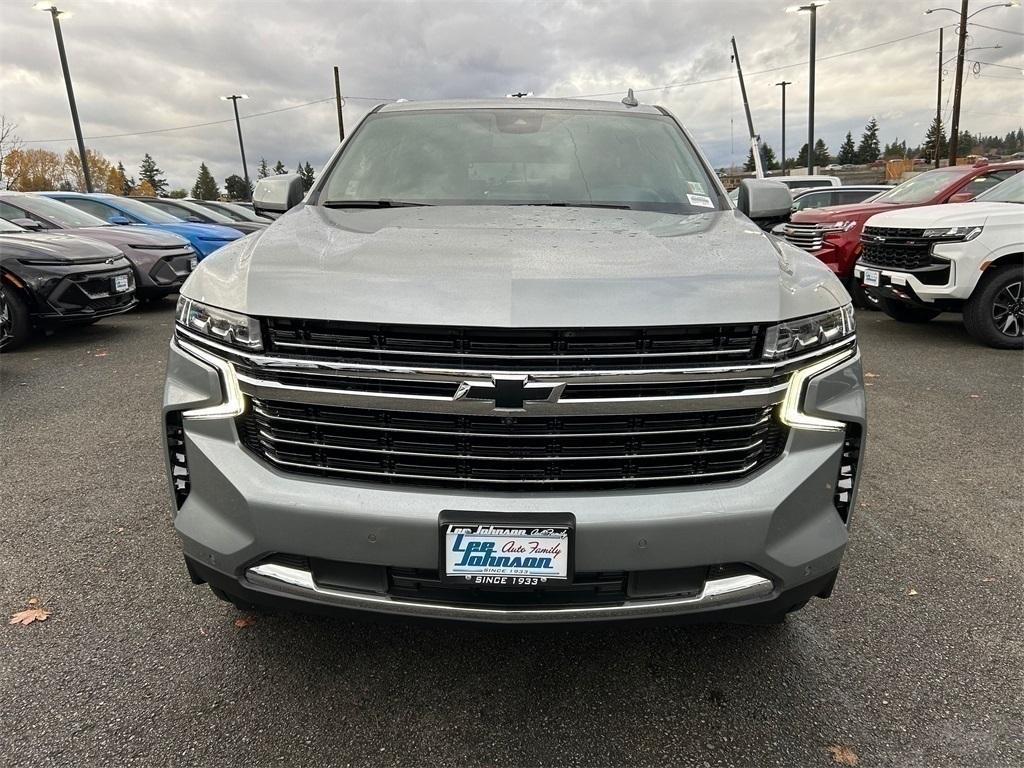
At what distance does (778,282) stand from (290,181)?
8.04 ft

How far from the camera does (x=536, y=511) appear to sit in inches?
69.9

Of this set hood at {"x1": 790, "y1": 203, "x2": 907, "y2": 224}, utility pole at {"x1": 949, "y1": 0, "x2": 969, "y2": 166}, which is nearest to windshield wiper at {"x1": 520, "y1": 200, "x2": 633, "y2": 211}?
hood at {"x1": 790, "y1": 203, "x2": 907, "y2": 224}

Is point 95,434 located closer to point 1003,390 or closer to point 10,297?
point 10,297

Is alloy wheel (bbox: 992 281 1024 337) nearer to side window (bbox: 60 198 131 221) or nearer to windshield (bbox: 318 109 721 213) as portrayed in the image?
windshield (bbox: 318 109 721 213)

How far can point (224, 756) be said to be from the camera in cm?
194

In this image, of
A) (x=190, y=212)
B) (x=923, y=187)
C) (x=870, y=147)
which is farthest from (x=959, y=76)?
(x=870, y=147)

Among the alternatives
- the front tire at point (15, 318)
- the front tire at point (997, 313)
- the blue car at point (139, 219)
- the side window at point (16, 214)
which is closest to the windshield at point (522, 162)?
the front tire at point (997, 313)

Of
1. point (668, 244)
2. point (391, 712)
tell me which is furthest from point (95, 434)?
point (668, 244)

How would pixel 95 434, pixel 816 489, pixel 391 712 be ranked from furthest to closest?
pixel 95 434 < pixel 391 712 < pixel 816 489

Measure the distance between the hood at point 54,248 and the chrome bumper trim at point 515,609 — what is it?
6.59m

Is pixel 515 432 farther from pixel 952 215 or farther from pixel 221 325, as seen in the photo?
pixel 952 215

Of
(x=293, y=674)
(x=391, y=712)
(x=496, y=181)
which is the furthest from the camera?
(x=496, y=181)

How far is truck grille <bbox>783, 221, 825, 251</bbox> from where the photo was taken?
937 cm

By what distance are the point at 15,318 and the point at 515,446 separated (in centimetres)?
711
